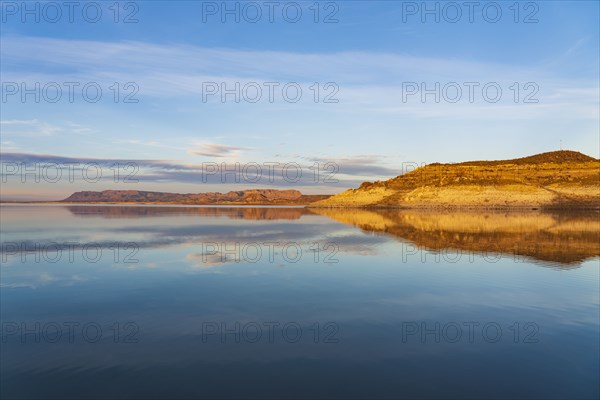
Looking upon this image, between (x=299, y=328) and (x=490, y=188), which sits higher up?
(x=490, y=188)

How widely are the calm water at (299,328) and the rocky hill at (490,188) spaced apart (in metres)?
103

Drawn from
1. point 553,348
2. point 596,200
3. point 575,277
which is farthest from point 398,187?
point 553,348

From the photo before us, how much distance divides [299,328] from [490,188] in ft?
408

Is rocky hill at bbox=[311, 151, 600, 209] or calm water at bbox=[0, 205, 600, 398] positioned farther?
rocky hill at bbox=[311, 151, 600, 209]

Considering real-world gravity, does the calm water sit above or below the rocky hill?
below

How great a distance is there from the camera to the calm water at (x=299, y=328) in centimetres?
748

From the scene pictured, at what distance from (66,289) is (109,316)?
4755 millimetres

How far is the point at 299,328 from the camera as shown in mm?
10672

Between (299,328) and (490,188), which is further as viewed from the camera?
(490,188)

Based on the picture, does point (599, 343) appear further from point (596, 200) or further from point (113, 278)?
point (596, 200)

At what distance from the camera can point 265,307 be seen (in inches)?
501

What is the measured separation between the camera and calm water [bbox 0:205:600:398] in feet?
24.6

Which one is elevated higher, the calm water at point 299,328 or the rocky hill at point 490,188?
the rocky hill at point 490,188

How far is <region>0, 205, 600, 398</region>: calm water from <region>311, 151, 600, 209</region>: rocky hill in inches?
4074
